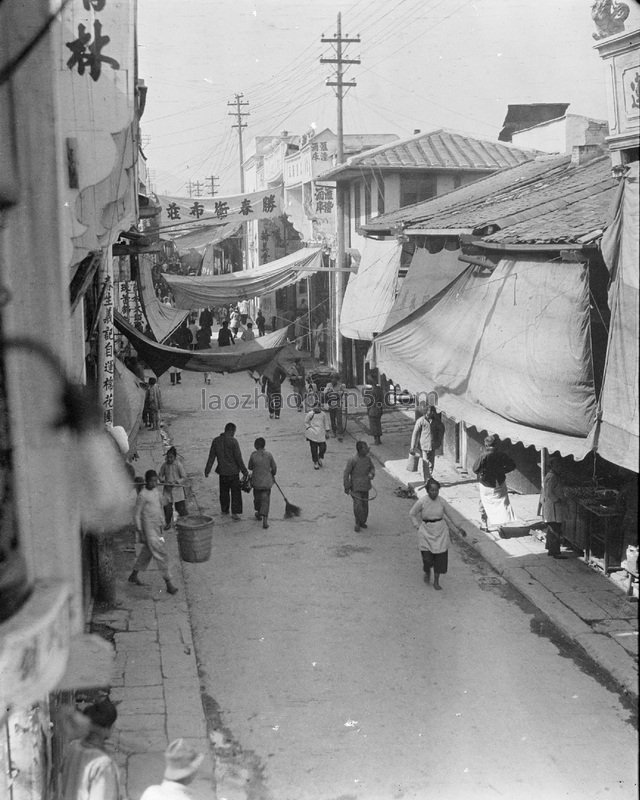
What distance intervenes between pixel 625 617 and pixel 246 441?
34.5 ft

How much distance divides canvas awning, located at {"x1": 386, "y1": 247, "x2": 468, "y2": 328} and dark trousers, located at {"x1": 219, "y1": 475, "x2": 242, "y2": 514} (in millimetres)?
3329

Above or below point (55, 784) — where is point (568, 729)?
below

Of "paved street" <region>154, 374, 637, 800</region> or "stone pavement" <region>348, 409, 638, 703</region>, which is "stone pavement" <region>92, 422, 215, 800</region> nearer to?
"paved street" <region>154, 374, 637, 800</region>

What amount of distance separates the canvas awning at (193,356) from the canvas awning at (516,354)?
2.96 metres

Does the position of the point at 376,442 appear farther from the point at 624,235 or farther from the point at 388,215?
the point at 624,235

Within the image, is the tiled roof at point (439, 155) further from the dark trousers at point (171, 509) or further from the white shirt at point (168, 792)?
the white shirt at point (168, 792)

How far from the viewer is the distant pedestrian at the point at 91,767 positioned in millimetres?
4828

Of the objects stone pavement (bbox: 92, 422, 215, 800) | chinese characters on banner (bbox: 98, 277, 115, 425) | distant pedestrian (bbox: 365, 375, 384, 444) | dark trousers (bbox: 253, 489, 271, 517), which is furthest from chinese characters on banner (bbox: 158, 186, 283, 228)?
stone pavement (bbox: 92, 422, 215, 800)

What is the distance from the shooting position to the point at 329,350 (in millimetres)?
28344

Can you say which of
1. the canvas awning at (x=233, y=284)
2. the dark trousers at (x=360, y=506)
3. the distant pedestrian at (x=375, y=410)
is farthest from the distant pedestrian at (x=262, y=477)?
the canvas awning at (x=233, y=284)

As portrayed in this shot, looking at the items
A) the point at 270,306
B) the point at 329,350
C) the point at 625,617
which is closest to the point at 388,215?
the point at 329,350

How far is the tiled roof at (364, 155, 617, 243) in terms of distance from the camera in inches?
390

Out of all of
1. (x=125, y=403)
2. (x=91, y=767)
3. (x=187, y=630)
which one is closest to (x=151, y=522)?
(x=187, y=630)

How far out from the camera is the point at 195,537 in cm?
1069
